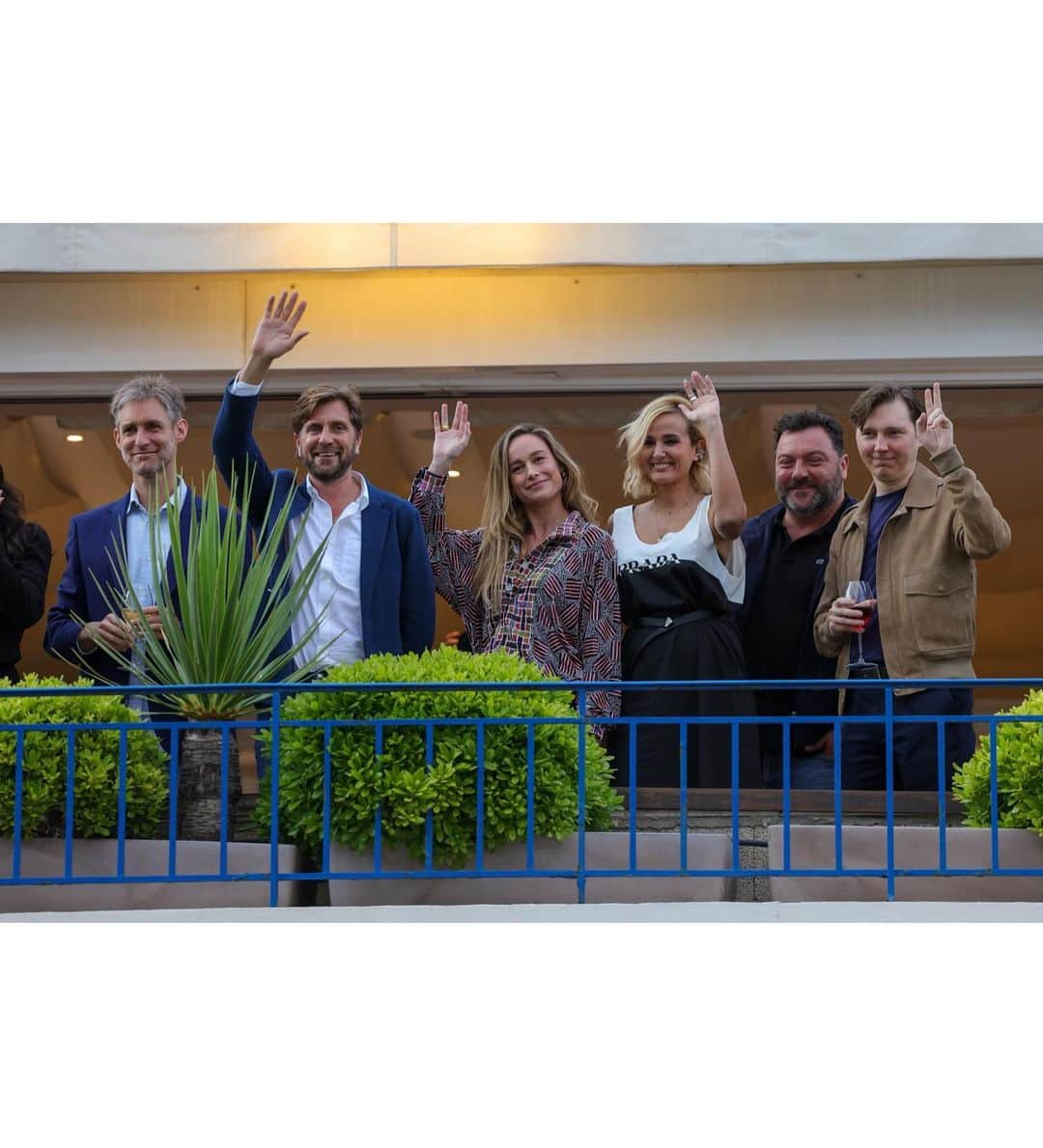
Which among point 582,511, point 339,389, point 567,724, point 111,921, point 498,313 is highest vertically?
point 498,313

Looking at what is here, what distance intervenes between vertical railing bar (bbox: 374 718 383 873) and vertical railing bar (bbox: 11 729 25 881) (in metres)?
1.06

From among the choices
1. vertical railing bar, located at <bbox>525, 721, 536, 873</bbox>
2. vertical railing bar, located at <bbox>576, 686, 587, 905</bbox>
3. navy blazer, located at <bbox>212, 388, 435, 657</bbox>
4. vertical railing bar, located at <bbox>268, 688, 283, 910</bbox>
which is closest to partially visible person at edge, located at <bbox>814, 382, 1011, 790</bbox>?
→ vertical railing bar, located at <bbox>576, 686, 587, 905</bbox>

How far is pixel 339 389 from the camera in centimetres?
640

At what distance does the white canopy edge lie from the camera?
25.9ft

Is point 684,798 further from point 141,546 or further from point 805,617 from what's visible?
point 141,546

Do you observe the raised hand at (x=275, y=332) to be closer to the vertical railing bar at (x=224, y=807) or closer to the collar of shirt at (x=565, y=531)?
the collar of shirt at (x=565, y=531)

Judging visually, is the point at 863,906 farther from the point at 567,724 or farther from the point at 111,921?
the point at 111,921

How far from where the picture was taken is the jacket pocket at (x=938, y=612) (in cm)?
624

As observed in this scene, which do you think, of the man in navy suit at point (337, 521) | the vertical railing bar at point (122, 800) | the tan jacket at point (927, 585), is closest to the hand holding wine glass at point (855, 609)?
the tan jacket at point (927, 585)

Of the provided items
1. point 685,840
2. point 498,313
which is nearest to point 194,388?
point 498,313

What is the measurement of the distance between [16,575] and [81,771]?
1284 mm

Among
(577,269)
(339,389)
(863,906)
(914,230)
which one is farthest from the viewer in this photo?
(577,269)

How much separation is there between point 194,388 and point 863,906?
15.4 feet

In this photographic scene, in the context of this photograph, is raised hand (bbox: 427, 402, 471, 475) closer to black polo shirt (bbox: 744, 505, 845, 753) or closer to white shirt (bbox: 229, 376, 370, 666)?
white shirt (bbox: 229, 376, 370, 666)
